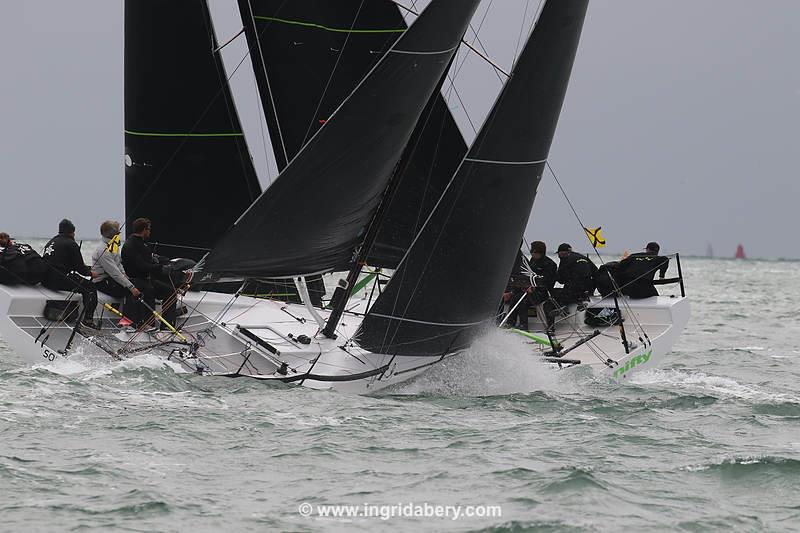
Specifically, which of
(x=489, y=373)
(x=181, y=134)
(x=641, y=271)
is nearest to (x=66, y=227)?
(x=181, y=134)

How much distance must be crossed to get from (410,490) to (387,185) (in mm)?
4493

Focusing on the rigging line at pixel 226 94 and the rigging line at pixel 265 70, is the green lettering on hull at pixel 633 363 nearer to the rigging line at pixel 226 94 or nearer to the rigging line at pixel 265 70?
the rigging line at pixel 265 70

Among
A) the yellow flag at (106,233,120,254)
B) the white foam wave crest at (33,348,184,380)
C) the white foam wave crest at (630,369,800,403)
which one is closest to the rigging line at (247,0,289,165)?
the yellow flag at (106,233,120,254)

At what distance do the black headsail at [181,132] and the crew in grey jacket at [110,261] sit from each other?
81.2 inches

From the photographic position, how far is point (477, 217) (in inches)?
430

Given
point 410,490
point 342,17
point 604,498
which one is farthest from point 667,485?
point 342,17

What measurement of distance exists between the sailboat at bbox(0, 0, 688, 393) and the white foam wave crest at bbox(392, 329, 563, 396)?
0.14m

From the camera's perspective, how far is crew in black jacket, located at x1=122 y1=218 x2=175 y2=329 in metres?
11.9

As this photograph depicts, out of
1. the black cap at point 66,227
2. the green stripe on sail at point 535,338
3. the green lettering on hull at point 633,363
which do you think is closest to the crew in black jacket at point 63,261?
the black cap at point 66,227

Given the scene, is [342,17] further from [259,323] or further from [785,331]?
[785,331]

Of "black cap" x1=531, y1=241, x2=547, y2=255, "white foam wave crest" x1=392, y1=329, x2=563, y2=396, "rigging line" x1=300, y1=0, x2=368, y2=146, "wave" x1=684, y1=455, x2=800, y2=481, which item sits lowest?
"wave" x1=684, y1=455, x2=800, y2=481

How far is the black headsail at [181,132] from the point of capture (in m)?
13.8

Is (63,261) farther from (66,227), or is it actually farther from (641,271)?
(641,271)

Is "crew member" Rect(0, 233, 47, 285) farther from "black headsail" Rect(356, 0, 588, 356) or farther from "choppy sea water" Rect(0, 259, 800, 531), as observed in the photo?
"black headsail" Rect(356, 0, 588, 356)
